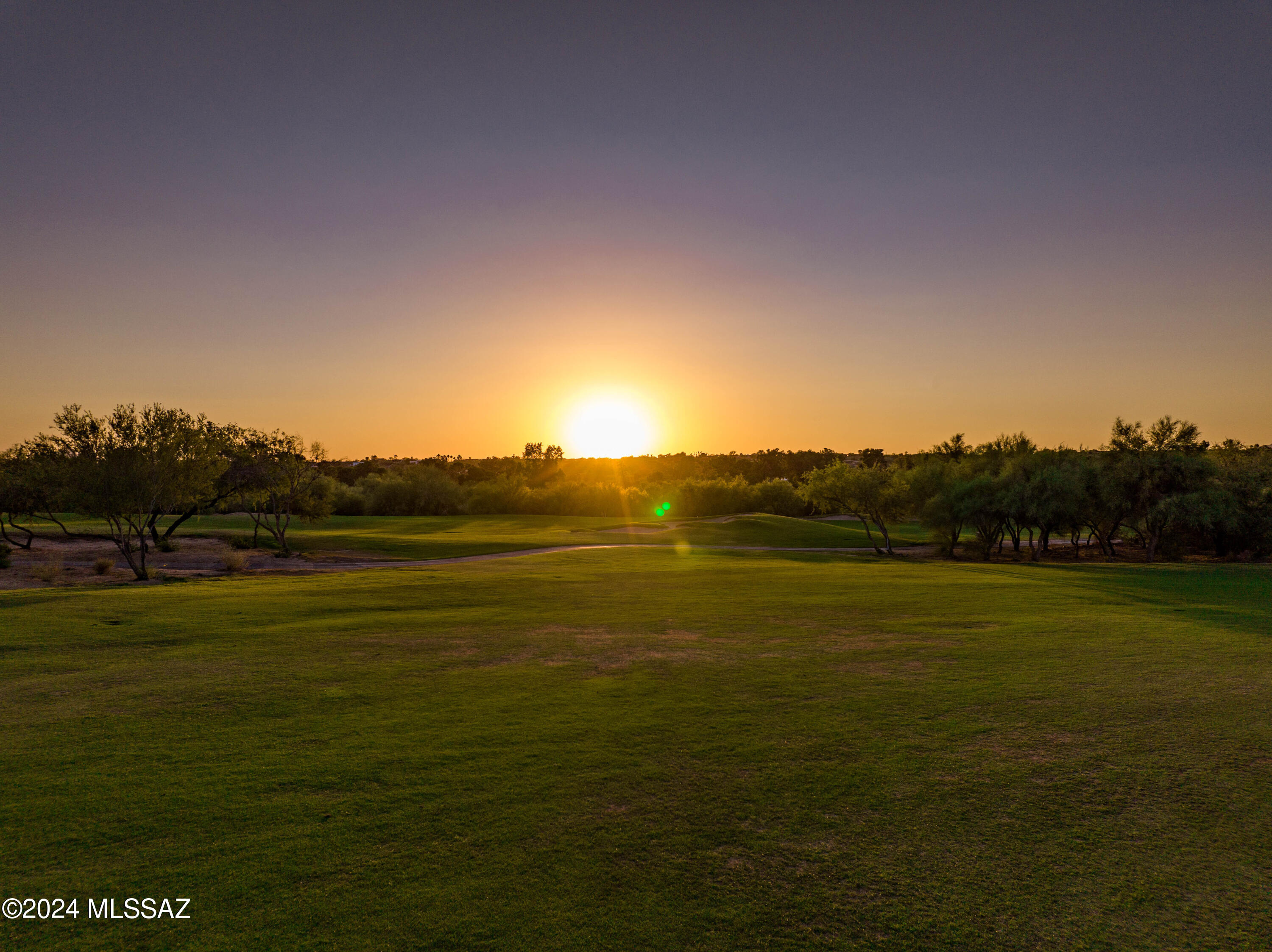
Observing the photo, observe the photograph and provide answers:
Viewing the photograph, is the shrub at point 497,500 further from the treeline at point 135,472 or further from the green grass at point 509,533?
the treeline at point 135,472

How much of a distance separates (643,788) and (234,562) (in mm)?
32819

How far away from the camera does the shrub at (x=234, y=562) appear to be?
32219 millimetres

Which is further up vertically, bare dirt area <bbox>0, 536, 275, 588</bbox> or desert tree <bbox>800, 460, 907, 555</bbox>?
desert tree <bbox>800, 460, 907, 555</bbox>

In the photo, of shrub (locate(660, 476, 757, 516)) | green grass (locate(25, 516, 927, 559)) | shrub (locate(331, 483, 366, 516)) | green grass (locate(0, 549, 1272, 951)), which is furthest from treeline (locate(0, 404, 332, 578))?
shrub (locate(660, 476, 757, 516))

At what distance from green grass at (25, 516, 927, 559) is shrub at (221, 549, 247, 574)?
7966 millimetres

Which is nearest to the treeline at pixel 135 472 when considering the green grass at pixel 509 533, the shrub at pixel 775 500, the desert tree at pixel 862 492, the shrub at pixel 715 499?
the green grass at pixel 509 533

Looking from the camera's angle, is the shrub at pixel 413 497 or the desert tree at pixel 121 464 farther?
the shrub at pixel 413 497

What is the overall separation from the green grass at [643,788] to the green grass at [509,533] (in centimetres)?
2986

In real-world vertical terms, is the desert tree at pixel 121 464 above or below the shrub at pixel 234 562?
above

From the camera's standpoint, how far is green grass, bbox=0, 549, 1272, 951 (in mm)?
4816

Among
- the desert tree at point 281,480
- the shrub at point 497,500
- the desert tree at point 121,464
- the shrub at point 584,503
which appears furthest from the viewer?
the shrub at point 497,500

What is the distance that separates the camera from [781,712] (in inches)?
366

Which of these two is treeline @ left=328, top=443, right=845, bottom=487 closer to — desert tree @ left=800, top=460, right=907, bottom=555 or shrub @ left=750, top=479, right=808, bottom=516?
shrub @ left=750, top=479, right=808, bottom=516

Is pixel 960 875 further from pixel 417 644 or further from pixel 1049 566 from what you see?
pixel 1049 566
